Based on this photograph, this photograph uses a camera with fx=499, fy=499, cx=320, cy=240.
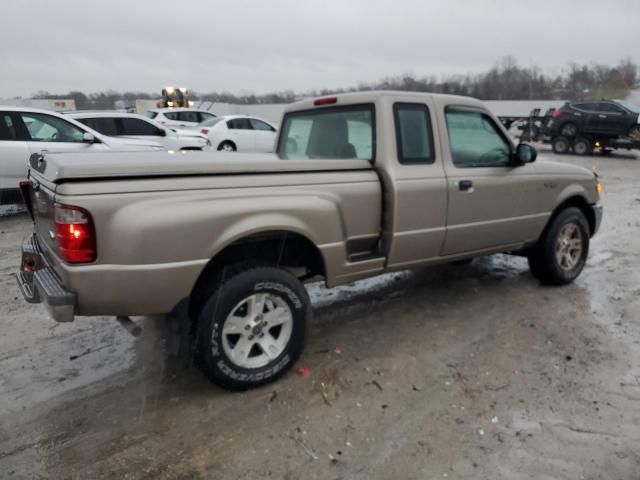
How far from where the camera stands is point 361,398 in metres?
3.13

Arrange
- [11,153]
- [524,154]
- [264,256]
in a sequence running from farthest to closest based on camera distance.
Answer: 1. [11,153]
2. [524,154]
3. [264,256]

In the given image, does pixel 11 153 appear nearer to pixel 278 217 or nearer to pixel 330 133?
pixel 330 133

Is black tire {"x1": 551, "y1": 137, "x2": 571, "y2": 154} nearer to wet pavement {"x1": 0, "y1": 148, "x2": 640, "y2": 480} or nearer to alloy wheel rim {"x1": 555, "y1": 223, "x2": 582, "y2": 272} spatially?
alloy wheel rim {"x1": 555, "y1": 223, "x2": 582, "y2": 272}

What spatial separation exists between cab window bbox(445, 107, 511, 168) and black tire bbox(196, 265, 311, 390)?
184 centimetres

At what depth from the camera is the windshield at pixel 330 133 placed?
3889mm

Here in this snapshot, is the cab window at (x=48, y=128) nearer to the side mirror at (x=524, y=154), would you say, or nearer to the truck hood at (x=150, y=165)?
the truck hood at (x=150, y=165)

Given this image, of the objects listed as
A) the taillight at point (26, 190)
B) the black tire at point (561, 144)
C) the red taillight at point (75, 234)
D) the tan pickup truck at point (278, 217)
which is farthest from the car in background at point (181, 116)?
the red taillight at point (75, 234)

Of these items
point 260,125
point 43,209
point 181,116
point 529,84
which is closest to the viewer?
point 43,209

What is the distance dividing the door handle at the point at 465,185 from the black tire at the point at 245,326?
64.8 inches

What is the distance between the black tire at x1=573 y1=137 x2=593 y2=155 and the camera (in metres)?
18.8

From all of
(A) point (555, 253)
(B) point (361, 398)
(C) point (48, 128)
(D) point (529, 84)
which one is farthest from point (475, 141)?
(D) point (529, 84)

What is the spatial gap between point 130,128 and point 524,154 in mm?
9068

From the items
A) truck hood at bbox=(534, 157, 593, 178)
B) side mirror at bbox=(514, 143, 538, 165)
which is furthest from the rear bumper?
truck hood at bbox=(534, 157, 593, 178)

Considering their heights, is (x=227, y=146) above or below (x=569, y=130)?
below
